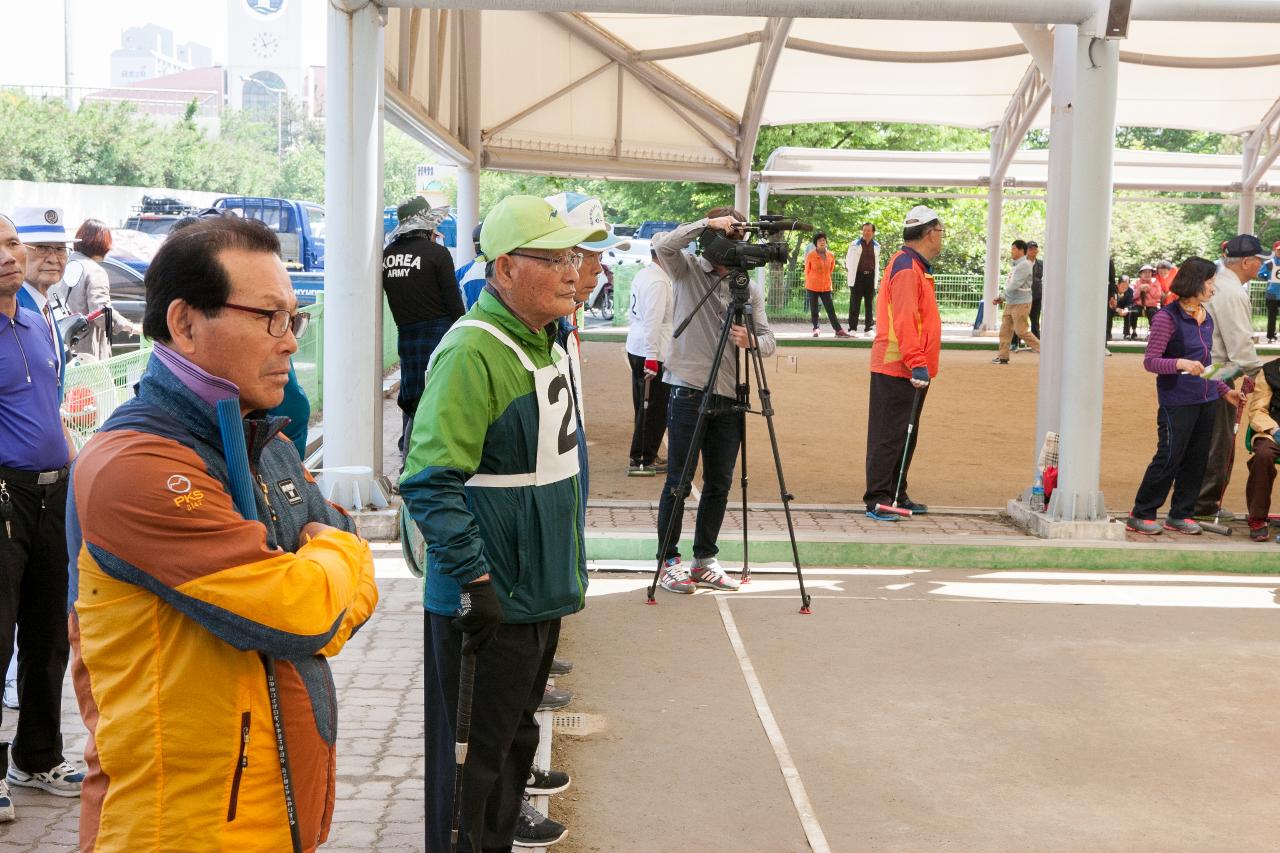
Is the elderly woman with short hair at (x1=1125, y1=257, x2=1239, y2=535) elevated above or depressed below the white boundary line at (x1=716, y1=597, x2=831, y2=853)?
above

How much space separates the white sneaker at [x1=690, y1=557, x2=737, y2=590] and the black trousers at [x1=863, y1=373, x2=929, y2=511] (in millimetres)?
2046

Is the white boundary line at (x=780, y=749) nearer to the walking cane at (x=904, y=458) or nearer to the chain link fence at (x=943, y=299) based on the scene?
the walking cane at (x=904, y=458)

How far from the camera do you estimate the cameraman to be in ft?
24.1

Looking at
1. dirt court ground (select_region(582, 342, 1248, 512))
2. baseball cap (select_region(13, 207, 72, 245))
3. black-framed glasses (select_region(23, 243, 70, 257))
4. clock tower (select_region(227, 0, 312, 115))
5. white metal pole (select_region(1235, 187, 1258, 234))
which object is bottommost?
dirt court ground (select_region(582, 342, 1248, 512))

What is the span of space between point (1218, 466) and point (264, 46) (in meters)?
94.4

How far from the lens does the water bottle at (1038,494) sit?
926 centimetres

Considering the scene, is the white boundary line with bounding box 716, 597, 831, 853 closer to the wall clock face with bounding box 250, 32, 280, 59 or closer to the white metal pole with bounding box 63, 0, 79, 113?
the white metal pole with bounding box 63, 0, 79, 113

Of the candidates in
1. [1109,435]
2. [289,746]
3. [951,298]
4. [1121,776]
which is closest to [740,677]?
[1121,776]

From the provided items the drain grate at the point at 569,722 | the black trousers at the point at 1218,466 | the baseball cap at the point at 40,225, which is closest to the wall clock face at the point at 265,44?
the black trousers at the point at 1218,466

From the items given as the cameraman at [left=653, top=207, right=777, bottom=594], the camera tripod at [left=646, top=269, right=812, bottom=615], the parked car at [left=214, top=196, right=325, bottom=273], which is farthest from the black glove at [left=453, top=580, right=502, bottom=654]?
the parked car at [left=214, top=196, right=325, bottom=273]

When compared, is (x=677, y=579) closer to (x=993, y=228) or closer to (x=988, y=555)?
(x=988, y=555)

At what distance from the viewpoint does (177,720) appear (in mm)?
2180

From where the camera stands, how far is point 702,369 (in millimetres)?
7430

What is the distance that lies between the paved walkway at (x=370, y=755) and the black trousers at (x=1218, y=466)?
5926 millimetres
